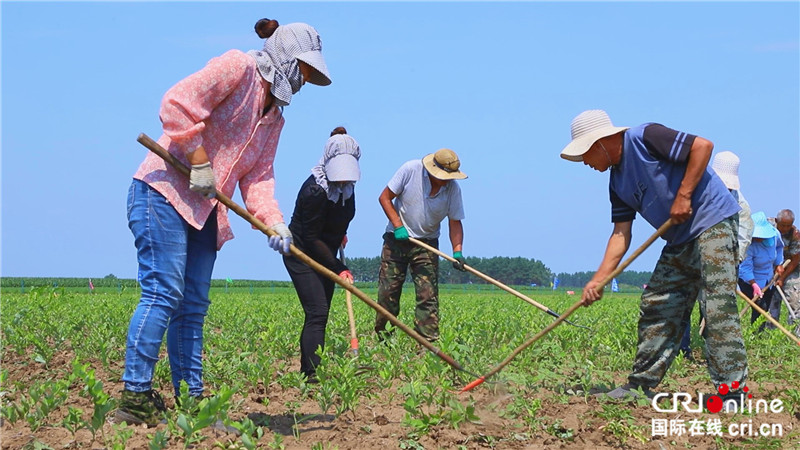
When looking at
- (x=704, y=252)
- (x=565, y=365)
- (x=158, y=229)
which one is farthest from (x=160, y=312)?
(x=565, y=365)

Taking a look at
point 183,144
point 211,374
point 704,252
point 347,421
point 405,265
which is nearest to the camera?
point 183,144

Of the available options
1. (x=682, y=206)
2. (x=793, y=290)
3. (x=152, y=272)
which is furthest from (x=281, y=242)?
(x=793, y=290)

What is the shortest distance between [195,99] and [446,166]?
350 cm

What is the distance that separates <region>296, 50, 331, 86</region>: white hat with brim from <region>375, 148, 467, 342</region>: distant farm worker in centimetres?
281

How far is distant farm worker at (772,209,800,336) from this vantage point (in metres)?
10.2

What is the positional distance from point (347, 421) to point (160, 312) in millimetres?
1246

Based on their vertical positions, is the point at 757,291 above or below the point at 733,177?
below

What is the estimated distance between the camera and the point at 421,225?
24.6 ft

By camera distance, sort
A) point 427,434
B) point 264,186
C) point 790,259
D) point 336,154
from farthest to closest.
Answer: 1. point 790,259
2. point 336,154
3. point 264,186
4. point 427,434

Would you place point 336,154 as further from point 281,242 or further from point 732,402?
point 732,402

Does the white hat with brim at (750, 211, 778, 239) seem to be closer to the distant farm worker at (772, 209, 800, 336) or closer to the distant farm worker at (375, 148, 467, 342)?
the distant farm worker at (772, 209, 800, 336)

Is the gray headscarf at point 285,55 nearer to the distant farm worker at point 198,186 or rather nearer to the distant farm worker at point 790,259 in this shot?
the distant farm worker at point 198,186

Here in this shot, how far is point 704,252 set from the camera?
512 cm

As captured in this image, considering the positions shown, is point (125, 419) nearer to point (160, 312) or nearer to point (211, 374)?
point (160, 312)
